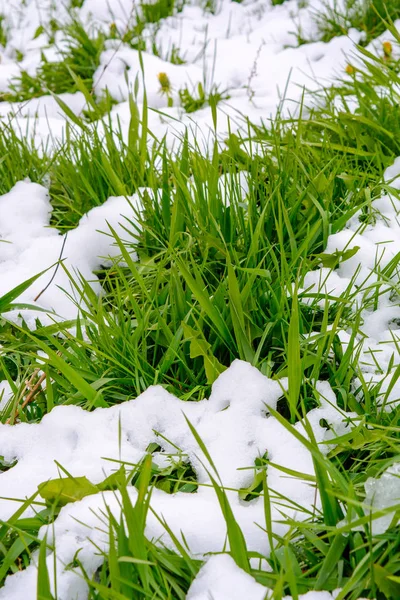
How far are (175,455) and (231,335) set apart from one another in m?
0.30

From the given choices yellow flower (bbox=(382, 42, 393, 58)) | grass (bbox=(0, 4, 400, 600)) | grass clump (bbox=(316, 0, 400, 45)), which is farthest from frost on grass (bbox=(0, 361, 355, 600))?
grass clump (bbox=(316, 0, 400, 45))

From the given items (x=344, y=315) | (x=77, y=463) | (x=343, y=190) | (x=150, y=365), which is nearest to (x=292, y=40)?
(x=343, y=190)

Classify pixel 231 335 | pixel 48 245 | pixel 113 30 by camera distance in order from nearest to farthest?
pixel 231 335, pixel 48 245, pixel 113 30

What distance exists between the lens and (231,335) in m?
1.24

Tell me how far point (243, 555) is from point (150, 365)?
0.50m

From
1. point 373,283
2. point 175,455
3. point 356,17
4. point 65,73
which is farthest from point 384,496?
point 356,17

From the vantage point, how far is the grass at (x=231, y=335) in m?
0.83

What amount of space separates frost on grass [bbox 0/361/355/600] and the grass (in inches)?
1.1

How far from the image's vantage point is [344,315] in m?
1.31

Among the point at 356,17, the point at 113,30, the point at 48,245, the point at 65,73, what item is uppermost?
the point at 113,30

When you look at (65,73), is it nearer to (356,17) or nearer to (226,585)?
(356,17)

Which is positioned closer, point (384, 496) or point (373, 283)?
point (384, 496)

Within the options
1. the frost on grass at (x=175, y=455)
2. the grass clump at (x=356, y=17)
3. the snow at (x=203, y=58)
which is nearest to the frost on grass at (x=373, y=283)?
the frost on grass at (x=175, y=455)

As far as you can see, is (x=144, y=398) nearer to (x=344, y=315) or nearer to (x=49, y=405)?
(x=49, y=405)
